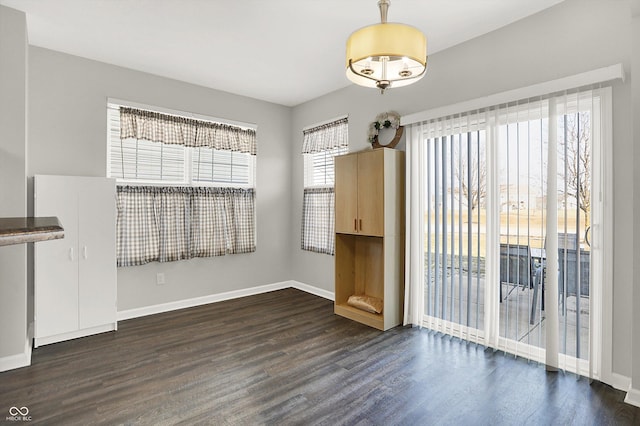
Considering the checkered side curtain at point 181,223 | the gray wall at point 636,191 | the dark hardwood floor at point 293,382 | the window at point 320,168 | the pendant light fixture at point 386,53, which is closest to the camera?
the pendant light fixture at point 386,53

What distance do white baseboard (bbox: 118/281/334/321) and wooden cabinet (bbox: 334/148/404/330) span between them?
76cm

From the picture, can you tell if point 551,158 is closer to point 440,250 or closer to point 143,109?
point 440,250

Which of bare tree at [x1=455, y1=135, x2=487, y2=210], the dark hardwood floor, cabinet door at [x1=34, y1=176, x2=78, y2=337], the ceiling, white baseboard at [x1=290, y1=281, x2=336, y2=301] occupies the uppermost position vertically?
the ceiling

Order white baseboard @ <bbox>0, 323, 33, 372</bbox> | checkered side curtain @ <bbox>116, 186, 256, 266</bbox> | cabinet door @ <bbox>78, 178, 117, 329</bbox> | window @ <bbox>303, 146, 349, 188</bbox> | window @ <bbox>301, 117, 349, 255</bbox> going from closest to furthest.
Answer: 1. white baseboard @ <bbox>0, 323, 33, 372</bbox>
2. cabinet door @ <bbox>78, 178, 117, 329</bbox>
3. checkered side curtain @ <bbox>116, 186, 256, 266</bbox>
4. window @ <bbox>301, 117, 349, 255</bbox>
5. window @ <bbox>303, 146, 349, 188</bbox>

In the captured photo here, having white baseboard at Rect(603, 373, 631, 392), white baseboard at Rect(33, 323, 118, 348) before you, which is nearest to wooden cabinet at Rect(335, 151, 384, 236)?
white baseboard at Rect(603, 373, 631, 392)

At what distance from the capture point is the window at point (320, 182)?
4746 millimetres

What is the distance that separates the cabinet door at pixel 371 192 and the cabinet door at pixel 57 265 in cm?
294

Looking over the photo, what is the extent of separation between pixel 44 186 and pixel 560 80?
455 centimetres

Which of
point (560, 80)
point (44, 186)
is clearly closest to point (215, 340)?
point (44, 186)

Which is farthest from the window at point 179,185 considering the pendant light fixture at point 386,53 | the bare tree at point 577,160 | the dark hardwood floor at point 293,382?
the bare tree at point 577,160

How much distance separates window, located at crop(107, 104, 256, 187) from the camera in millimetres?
3936

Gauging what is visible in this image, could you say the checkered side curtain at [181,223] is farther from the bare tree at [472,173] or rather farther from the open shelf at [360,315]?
the bare tree at [472,173]

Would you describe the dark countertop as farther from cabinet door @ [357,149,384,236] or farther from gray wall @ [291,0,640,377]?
gray wall @ [291,0,640,377]

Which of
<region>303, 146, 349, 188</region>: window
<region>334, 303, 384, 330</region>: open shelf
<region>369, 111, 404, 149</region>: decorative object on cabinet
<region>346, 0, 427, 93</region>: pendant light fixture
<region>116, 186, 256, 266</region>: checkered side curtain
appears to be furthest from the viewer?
<region>303, 146, 349, 188</region>: window
